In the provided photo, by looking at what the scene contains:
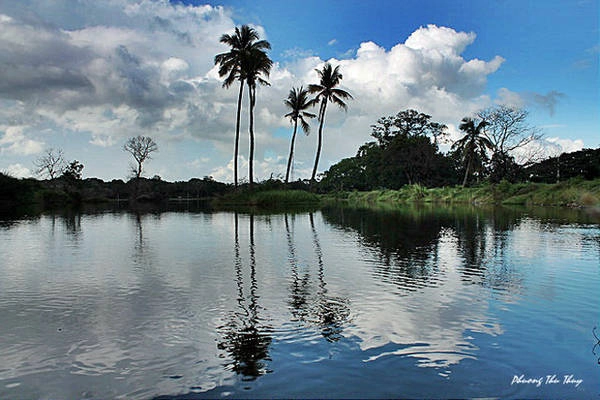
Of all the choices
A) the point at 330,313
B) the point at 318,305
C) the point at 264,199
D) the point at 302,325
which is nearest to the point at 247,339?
the point at 302,325

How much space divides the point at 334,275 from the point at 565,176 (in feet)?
164

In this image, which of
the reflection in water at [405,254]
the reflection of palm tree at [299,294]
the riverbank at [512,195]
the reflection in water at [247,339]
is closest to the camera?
the reflection in water at [247,339]

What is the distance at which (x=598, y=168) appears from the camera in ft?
142

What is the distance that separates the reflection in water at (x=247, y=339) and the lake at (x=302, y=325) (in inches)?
0.8

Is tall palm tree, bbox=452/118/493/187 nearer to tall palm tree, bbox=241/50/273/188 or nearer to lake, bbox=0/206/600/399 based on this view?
tall palm tree, bbox=241/50/273/188

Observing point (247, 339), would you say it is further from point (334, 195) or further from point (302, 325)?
point (334, 195)

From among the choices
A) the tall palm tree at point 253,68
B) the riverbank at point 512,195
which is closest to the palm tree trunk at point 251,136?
the tall palm tree at point 253,68

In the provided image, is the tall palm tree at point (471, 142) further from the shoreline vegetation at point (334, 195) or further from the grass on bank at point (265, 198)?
the grass on bank at point (265, 198)

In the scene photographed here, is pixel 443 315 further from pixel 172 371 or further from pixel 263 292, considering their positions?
pixel 172 371

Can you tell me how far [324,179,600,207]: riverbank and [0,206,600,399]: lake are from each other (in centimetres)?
2260

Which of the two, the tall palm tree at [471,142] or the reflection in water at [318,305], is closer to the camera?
the reflection in water at [318,305]

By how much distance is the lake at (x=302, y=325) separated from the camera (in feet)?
11.5

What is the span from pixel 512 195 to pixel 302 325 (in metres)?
37.6

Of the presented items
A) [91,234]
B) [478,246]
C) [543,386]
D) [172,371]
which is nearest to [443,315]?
[543,386]
